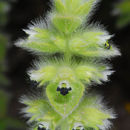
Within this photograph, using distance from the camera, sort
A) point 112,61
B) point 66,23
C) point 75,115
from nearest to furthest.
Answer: point 66,23 → point 75,115 → point 112,61

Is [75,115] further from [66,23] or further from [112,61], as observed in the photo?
[112,61]

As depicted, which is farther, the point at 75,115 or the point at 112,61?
the point at 112,61

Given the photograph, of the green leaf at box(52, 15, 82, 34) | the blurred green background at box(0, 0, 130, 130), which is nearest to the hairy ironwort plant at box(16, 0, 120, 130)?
the green leaf at box(52, 15, 82, 34)

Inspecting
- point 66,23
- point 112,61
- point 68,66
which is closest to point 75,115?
point 68,66

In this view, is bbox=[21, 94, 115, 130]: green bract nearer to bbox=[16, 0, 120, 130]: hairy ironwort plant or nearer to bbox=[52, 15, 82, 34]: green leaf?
bbox=[16, 0, 120, 130]: hairy ironwort plant

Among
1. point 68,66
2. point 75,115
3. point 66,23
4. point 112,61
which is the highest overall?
point 112,61

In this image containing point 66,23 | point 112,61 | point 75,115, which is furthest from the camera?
point 112,61

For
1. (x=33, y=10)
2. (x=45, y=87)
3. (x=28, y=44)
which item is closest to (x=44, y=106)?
(x=45, y=87)

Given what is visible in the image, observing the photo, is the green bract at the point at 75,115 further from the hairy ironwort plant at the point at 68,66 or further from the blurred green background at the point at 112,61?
the blurred green background at the point at 112,61

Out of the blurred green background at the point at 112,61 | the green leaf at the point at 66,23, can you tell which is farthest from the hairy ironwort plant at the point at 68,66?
the blurred green background at the point at 112,61
